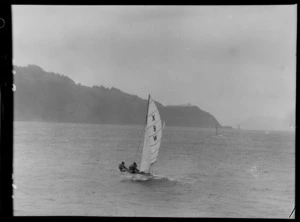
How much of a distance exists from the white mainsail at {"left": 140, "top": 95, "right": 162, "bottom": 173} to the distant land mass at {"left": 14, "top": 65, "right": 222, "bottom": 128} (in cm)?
16

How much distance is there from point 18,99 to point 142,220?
4516mm

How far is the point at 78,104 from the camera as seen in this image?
632cm

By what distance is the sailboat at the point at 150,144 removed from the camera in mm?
5920

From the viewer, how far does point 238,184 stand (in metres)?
5.65

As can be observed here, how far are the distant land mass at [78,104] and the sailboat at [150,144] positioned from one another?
0.15 m

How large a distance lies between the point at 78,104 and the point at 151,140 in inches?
56.9

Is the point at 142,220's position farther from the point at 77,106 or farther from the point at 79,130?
the point at 79,130

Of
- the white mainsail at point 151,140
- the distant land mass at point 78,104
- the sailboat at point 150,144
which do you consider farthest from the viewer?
the white mainsail at point 151,140

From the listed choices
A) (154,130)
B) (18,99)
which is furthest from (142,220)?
(18,99)

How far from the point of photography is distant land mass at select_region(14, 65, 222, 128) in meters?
5.48

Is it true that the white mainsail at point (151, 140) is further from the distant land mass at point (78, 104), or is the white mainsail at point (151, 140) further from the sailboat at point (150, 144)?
the distant land mass at point (78, 104)

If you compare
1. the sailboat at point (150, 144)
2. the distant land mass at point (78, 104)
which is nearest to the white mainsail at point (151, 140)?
the sailboat at point (150, 144)

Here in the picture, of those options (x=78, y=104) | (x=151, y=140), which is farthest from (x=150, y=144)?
(x=78, y=104)

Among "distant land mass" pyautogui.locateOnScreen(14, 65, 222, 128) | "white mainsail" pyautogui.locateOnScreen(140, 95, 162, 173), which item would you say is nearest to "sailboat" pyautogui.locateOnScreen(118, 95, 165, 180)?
"white mainsail" pyautogui.locateOnScreen(140, 95, 162, 173)
